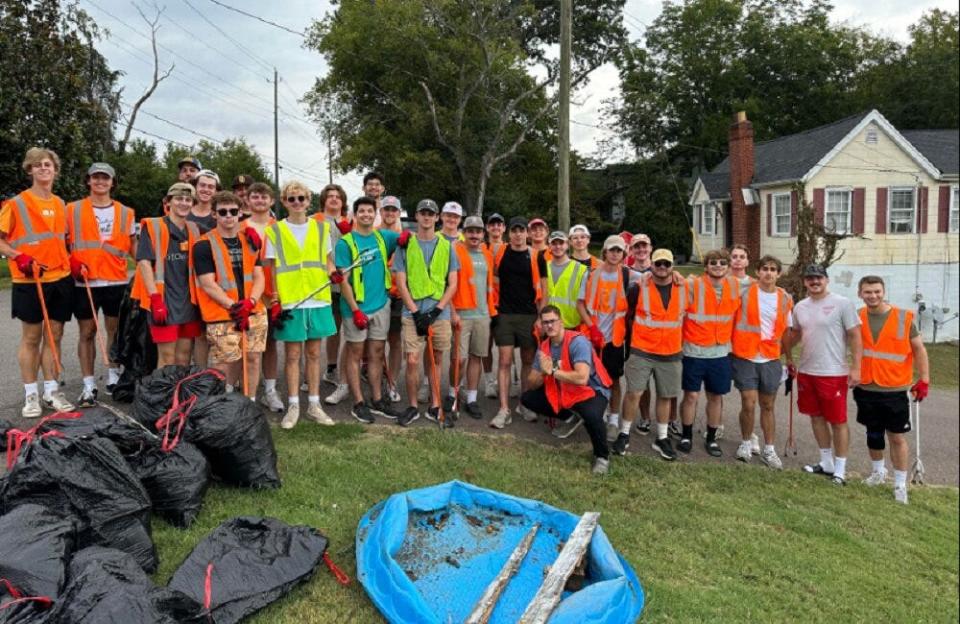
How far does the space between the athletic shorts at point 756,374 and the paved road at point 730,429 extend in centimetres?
66

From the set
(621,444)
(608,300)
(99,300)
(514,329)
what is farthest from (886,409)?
(99,300)

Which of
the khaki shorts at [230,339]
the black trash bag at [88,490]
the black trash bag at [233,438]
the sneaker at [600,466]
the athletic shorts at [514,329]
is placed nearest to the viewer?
the black trash bag at [88,490]

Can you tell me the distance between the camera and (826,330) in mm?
4914

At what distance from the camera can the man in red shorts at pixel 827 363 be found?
4.84m

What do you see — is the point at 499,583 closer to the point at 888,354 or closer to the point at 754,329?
the point at 754,329

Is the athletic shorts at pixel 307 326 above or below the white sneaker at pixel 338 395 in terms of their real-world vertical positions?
above

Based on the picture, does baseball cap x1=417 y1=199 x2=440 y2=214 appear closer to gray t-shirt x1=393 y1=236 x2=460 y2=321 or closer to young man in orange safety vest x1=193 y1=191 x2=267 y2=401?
gray t-shirt x1=393 y1=236 x2=460 y2=321

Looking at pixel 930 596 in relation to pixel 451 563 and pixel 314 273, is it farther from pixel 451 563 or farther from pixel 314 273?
pixel 314 273

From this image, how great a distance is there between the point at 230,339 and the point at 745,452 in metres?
4.28

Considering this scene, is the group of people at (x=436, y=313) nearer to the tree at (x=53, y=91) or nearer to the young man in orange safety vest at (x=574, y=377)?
the young man in orange safety vest at (x=574, y=377)

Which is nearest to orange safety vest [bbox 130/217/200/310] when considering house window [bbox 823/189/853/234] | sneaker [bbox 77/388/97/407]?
sneaker [bbox 77/388/97/407]

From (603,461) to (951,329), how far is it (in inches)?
108

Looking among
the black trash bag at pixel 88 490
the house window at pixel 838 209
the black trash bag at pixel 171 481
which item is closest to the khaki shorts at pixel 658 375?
the house window at pixel 838 209

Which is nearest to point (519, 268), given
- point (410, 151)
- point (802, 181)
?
point (802, 181)
